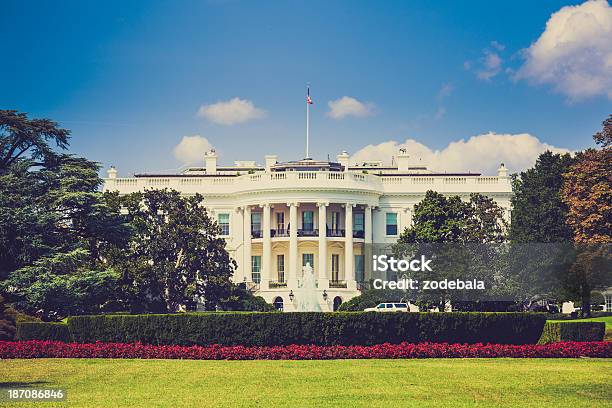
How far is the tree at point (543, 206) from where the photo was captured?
58.9 meters

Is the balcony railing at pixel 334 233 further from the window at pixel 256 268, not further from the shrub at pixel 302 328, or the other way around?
the shrub at pixel 302 328

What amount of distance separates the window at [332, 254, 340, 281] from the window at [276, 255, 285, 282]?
Result: 3481 millimetres

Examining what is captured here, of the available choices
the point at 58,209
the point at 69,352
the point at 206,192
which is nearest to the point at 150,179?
the point at 206,192

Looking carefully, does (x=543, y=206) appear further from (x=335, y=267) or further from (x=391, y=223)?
(x=335, y=267)

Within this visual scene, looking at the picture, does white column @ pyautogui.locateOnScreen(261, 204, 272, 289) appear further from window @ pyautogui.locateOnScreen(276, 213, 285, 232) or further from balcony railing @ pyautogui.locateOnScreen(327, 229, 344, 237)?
balcony railing @ pyautogui.locateOnScreen(327, 229, 344, 237)

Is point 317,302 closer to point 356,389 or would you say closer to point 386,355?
point 386,355

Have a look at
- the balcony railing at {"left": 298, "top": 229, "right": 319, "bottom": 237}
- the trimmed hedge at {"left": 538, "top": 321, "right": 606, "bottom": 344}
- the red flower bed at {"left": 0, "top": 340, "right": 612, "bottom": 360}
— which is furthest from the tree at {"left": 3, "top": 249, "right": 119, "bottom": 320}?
the balcony railing at {"left": 298, "top": 229, "right": 319, "bottom": 237}

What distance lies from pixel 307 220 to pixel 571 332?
3882cm

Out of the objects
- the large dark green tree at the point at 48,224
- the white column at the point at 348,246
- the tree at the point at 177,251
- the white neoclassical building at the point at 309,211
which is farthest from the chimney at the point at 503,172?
the large dark green tree at the point at 48,224

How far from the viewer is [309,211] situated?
72.7m

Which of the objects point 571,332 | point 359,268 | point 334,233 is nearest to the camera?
point 571,332

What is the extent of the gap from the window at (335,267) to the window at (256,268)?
516cm

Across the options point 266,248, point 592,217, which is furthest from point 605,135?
point 266,248

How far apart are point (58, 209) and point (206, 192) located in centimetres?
3255
